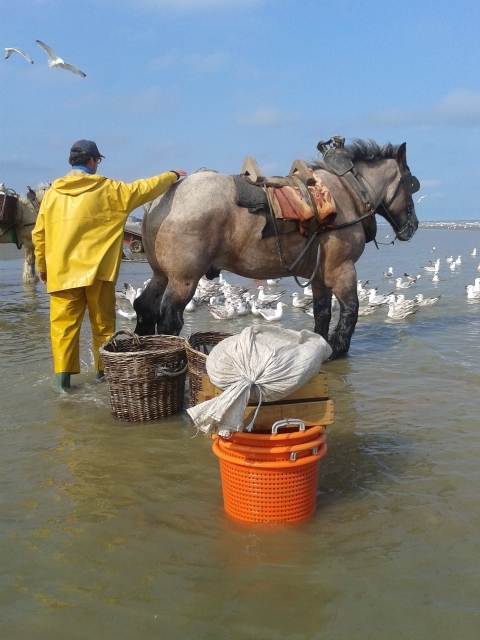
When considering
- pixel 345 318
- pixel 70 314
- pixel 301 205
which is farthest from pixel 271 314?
pixel 70 314

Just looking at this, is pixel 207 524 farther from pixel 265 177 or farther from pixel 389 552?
pixel 265 177

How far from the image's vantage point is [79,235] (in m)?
4.96

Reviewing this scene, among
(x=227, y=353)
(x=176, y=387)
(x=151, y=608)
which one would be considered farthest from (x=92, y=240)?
(x=151, y=608)

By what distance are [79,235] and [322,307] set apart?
3.12m

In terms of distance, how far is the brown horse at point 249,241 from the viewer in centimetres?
506

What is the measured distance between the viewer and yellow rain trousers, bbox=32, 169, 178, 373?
4.91 metres

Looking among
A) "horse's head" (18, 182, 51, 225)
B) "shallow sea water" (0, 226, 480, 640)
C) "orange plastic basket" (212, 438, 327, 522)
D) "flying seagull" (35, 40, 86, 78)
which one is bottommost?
"shallow sea water" (0, 226, 480, 640)

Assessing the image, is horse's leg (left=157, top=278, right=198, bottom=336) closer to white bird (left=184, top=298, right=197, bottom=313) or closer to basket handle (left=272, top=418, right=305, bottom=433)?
basket handle (left=272, top=418, right=305, bottom=433)

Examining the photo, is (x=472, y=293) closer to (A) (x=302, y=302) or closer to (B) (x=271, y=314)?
(A) (x=302, y=302)

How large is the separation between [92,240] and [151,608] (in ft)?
11.1

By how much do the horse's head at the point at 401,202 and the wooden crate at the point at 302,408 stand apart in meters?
4.29

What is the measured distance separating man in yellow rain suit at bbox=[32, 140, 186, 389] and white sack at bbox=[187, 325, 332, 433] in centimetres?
233

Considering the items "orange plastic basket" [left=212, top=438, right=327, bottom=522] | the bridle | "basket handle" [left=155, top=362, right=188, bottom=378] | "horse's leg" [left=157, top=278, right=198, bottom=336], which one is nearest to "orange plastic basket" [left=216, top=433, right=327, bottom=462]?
"orange plastic basket" [left=212, top=438, right=327, bottom=522]

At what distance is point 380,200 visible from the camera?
21.9ft
